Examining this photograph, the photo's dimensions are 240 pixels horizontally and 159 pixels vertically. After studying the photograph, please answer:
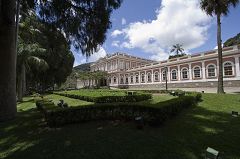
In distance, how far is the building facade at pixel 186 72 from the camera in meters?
27.1

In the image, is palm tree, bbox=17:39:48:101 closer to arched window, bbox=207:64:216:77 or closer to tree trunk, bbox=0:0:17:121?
tree trunk, bbox=0:0:17:121

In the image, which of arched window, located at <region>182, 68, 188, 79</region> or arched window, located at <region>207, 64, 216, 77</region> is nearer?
arched window, located at <region>207, 64, 216, 77</region>

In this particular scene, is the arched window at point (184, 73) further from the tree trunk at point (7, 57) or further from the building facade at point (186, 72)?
the tree trunk at point (7, 57)

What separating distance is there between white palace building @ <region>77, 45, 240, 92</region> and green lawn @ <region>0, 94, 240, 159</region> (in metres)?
23.0

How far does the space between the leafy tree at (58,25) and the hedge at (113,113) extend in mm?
2870

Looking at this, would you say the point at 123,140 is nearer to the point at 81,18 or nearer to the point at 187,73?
the point at 81,18

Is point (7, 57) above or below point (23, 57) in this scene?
below

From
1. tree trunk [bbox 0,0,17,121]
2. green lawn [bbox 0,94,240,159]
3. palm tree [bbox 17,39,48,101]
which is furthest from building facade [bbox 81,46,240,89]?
tree trunk [bbox 0,0,17,121]

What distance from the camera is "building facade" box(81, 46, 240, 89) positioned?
27.1m

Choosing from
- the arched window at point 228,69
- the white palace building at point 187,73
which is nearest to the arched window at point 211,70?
the white palace building at point 187,73

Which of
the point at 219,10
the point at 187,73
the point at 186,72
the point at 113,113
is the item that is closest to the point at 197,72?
the point at 187,73

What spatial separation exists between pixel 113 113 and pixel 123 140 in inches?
98.9

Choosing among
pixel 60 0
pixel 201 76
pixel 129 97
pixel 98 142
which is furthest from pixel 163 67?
pixel 98 142

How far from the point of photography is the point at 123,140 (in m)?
5.33
